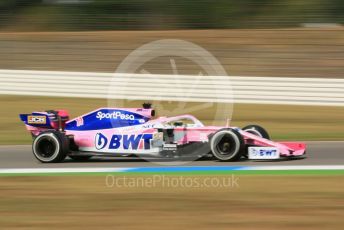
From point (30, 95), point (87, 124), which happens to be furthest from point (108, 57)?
point (87, 124)

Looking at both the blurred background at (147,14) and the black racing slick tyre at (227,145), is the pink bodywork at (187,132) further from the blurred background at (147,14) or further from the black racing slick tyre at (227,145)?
the blurred background at (147,14)

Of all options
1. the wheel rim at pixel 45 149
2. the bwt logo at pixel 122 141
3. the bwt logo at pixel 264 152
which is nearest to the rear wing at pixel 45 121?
the wheel rim at pixel 45 149

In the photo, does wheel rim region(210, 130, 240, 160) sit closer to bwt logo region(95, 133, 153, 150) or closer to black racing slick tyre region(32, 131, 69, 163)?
Result: bwt logo region(95, 133, 153, 150)

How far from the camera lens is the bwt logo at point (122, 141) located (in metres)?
9.97

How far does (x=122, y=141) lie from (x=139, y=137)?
295 millimetres

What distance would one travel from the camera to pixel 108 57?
900 inches

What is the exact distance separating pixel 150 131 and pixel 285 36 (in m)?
13.0

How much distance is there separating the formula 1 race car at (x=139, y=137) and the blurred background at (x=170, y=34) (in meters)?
8.03

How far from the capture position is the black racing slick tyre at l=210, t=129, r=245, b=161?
9.55 meters

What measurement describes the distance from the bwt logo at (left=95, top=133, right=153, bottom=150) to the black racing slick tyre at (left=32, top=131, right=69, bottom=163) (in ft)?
1.64

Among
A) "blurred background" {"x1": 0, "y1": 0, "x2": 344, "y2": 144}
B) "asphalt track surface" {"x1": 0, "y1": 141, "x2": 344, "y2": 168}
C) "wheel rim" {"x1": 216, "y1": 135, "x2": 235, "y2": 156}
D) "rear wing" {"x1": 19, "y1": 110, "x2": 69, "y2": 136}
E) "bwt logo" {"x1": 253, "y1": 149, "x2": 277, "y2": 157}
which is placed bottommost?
"asphalt track surface" {"x1": 0, "y1": 141, "x2": 344, "y2": 168}

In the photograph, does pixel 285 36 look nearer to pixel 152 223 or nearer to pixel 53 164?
pixel 53 164

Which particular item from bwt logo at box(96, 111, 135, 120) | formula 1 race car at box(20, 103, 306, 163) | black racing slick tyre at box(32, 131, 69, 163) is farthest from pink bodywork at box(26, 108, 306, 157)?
black racing slick tyre at box(32, 131, 69, 163)

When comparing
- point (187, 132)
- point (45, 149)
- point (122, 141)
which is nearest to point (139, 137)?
point (122, 141)
